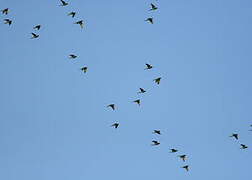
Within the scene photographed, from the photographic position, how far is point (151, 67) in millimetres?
82312

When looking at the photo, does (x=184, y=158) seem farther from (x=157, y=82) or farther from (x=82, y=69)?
(x=82, y=69)

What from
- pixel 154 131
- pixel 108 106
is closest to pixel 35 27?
pixel 108 106

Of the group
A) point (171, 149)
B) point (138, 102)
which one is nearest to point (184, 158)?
point (171, 149)

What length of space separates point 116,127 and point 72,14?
547 inches

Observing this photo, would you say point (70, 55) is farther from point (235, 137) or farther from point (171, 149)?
point (235, 137)

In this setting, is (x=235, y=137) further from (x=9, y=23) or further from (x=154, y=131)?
(x=9, y=23)

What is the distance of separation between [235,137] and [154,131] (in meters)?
9.97

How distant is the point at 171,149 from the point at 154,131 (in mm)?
2786

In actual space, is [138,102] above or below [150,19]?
below

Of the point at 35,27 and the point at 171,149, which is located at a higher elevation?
the point at 35,27

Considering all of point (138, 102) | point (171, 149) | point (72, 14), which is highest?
point (72, 14)

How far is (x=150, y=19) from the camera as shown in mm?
83812

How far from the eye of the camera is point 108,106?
83312mm

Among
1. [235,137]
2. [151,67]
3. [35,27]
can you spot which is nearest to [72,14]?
[35,27]
